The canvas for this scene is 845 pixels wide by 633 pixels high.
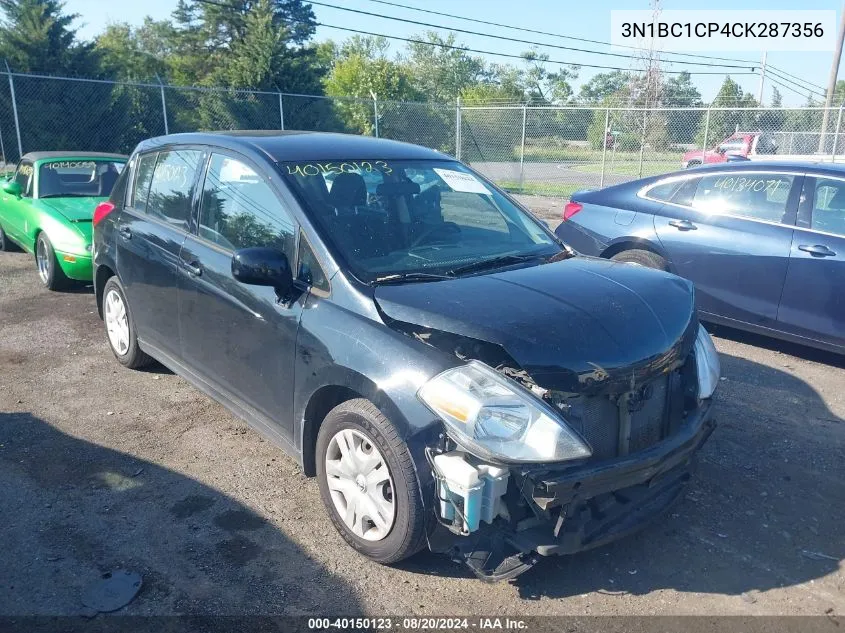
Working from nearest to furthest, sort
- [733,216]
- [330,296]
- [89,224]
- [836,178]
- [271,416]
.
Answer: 1. [330,296]
2. [271,416]
3. [836,178]
4. [733,216]
5. [89,224]

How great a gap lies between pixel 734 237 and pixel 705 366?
9.76ft

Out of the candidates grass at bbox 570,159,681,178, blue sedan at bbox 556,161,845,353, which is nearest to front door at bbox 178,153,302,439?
blue sedan at bbox 556,161,845,353

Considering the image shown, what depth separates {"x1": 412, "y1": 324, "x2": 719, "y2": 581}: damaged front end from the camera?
8.75 ft

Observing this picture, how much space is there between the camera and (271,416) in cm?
372

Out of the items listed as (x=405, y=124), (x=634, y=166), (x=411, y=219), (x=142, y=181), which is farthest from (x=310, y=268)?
(x=634, y=166)

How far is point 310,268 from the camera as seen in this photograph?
3.47m

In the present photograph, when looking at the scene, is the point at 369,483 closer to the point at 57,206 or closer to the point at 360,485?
the point at 360,485

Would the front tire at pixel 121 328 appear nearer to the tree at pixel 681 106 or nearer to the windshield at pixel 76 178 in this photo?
the windshield at pixel 76 178

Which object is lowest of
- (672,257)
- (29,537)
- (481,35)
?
(29,537)

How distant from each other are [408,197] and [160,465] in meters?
2.09

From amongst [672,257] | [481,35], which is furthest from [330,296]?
[481,35]

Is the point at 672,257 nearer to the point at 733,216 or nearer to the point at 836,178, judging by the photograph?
the point at 733,216

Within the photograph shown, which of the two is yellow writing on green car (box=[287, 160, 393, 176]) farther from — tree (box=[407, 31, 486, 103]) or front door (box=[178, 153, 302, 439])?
tree (box=[407, 31, 486, 103])

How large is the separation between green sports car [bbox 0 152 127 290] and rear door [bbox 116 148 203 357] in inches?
107
